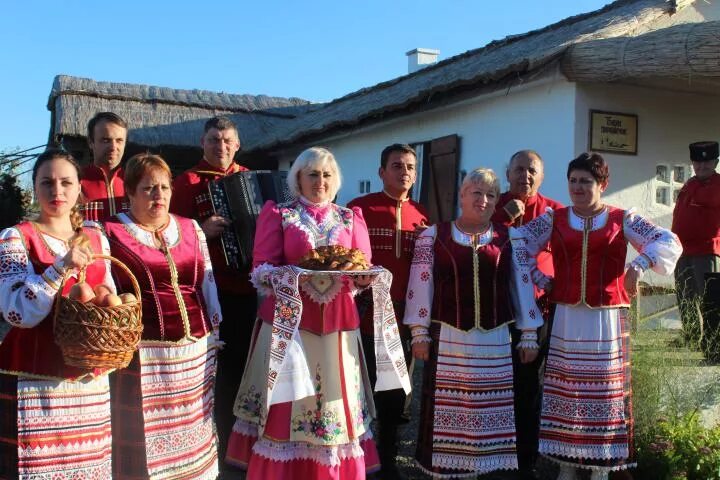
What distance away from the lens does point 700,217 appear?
19.0 feet

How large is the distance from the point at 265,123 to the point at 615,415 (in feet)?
36.3

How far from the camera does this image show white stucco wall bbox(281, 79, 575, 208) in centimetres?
631

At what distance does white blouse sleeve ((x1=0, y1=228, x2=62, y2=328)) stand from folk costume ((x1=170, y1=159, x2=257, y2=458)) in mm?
1303

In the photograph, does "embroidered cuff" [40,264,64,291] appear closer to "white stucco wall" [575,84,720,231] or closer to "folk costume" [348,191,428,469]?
"folk costume" [348,191,428,469]

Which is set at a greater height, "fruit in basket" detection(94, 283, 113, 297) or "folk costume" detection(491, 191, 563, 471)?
"fruit in basket" detection(94, 283, 113, 297)

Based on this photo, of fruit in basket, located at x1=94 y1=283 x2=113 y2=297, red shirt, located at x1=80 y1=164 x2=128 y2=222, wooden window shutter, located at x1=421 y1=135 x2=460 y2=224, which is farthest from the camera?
wooden window shutter, located at x1=421 y1=135 x2=460 y2=224

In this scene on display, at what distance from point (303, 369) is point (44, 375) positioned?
1090mm

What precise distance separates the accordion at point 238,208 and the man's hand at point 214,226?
0.04 metres

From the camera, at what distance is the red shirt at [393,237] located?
13.5ft

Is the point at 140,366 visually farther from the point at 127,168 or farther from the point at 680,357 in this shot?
the point at 680,357

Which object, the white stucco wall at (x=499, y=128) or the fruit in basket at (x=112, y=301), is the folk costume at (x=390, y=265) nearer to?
the fruit in basket at (x=112, y=301)

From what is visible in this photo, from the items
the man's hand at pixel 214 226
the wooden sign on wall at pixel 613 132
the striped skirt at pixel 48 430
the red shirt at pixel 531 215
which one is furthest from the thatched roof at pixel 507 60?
the striped skirt at pixel 48 430

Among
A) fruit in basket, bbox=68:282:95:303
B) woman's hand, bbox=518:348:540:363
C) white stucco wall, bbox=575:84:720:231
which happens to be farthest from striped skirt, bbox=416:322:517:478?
white stucco wall, bbox=575:84:720:231

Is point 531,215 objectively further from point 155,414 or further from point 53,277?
point 53,277
